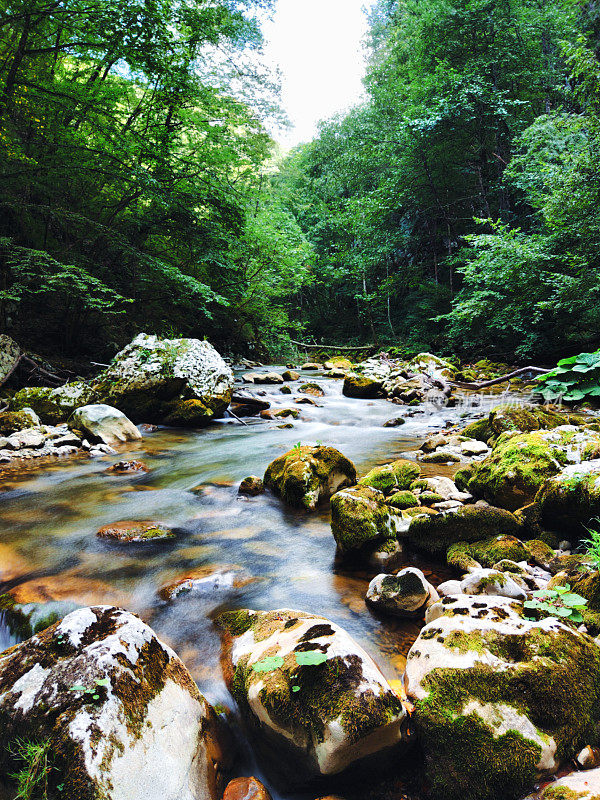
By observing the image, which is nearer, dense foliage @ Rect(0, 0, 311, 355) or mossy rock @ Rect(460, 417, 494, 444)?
mossy rock @ Rect(460, 417, 494, 444)

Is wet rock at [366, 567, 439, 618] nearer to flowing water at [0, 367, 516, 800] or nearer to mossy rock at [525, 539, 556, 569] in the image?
flowing water at [0, 367, 516, 800]

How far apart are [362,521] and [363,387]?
9332 mm

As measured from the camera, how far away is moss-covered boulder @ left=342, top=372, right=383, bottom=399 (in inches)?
482

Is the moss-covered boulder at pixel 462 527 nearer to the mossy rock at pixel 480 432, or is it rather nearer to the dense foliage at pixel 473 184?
the mossy rock at pixel 480 432

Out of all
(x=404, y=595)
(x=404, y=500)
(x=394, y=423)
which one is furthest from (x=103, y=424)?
(x=404, y=595)

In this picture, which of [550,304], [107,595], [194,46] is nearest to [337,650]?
[107,595]

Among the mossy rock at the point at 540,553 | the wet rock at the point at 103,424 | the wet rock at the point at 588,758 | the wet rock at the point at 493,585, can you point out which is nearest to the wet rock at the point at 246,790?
the wet rock at the point at 588,758

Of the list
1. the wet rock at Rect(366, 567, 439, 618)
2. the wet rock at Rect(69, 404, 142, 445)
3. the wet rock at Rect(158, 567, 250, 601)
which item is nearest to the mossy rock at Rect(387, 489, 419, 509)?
the wet rock at Rect(366, 567, 439, 618)

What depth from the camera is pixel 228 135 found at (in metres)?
12.1

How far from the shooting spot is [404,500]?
3807mm

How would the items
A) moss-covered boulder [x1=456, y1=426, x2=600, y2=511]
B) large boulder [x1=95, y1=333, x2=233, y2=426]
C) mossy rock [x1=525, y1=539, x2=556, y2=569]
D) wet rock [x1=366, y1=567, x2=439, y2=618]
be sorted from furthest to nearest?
large boulder [x1=95, y1=333, x2=233, y2=426]
moss-covered boulder [x1=456, y1=426, x2=600, y2=511]
mossy rock [x1=525, y1=539, x2=556, y2=569]
wet rock [x1=366, y1=567, x2=439, y2=618]

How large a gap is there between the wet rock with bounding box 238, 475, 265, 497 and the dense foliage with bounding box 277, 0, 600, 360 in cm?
954

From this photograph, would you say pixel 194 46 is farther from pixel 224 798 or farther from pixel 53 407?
pixel 224 798

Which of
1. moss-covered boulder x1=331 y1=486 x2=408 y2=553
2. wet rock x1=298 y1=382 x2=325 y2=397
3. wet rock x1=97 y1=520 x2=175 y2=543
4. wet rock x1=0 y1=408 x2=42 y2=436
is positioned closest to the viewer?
moss-covered boulder x1=331 y1=486 x2=408 y2=553
